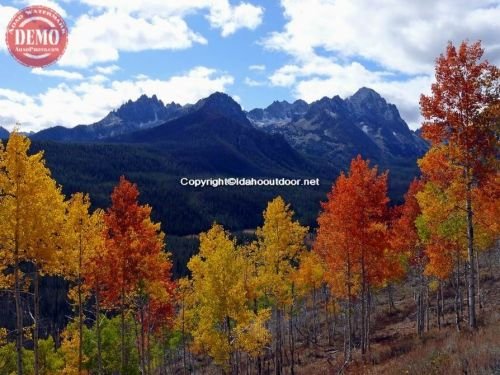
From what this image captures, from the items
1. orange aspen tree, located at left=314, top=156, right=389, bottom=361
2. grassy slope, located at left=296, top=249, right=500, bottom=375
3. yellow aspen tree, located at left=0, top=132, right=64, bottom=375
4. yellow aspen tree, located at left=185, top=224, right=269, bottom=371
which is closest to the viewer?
grassy slope, located at left=296, top=249, right=500, bottom=375

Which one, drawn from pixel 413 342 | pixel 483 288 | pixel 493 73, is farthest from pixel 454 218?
pixel 483 288

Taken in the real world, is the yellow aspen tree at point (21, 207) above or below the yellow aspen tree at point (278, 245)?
above

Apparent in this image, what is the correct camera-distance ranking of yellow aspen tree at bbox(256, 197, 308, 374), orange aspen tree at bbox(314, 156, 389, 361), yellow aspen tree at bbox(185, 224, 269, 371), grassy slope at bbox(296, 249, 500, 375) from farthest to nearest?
yellow aspen tree at bbox(256, 197, 308, 374), yellow aspen tree at bbox(185, 224, 269, 371), orange aspen tree at bbox(314, 156, 389, 361), grassy slope at bbox(296, 249, 500, 375)

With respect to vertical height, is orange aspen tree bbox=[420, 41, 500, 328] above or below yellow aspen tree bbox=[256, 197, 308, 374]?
above

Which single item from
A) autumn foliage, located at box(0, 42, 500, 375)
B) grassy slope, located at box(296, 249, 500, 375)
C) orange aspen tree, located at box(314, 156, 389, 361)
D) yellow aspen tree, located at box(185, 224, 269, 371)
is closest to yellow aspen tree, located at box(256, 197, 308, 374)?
autumn foliage, located at box(0, 42, 500, 375)

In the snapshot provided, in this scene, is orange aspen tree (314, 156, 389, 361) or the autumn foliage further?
orange aspen tree (314, 156, 389, 361)

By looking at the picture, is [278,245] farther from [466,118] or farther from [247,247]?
[466,118]

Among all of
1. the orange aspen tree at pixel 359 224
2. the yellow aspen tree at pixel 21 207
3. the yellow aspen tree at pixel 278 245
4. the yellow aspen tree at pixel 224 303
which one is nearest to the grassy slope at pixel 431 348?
the orange aspen tree at pixel 359 224

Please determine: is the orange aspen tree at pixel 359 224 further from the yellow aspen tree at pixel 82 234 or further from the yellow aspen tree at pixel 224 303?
the yellow aspen tree at pixel 82 234

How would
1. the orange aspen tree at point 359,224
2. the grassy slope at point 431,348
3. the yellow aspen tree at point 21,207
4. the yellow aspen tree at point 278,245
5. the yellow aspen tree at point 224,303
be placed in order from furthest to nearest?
the yellow aspen tree at point 278,245
the yellow aspen tree at point 224,303
the orange aspen tree at point 359,224
the yellow aspen tree at point 21,207
the grassy slope at point 431,348

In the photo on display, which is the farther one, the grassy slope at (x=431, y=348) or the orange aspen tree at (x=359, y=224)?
the orange aspen tree at (x=359, y=224)

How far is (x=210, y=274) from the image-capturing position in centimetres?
3166

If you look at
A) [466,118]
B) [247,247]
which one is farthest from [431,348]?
[247,247]

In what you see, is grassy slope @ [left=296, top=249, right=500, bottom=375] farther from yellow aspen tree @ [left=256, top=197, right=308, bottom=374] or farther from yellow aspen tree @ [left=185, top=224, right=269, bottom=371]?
yellow aspen tree @ [left=256, top=197, right=308, bottom=374]
